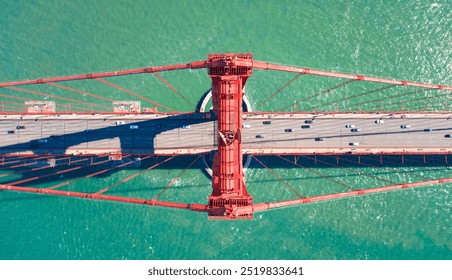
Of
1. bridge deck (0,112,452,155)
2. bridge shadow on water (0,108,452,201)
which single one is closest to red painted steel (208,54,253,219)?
bridge deck (0,112,452,155)

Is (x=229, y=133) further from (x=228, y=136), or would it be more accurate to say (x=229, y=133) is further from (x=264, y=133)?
(x=264, y=133)

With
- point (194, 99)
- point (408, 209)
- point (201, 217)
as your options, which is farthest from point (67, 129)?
point (408, 209)

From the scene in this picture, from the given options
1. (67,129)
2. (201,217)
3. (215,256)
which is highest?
(67,129)

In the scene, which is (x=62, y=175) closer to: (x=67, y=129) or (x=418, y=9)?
(x=67, y=129)

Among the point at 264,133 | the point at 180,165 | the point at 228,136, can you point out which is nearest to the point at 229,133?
the point at 228,136

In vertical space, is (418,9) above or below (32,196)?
above

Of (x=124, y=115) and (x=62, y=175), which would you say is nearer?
(x=124, y=115)

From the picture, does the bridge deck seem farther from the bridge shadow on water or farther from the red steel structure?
the red steel structure
